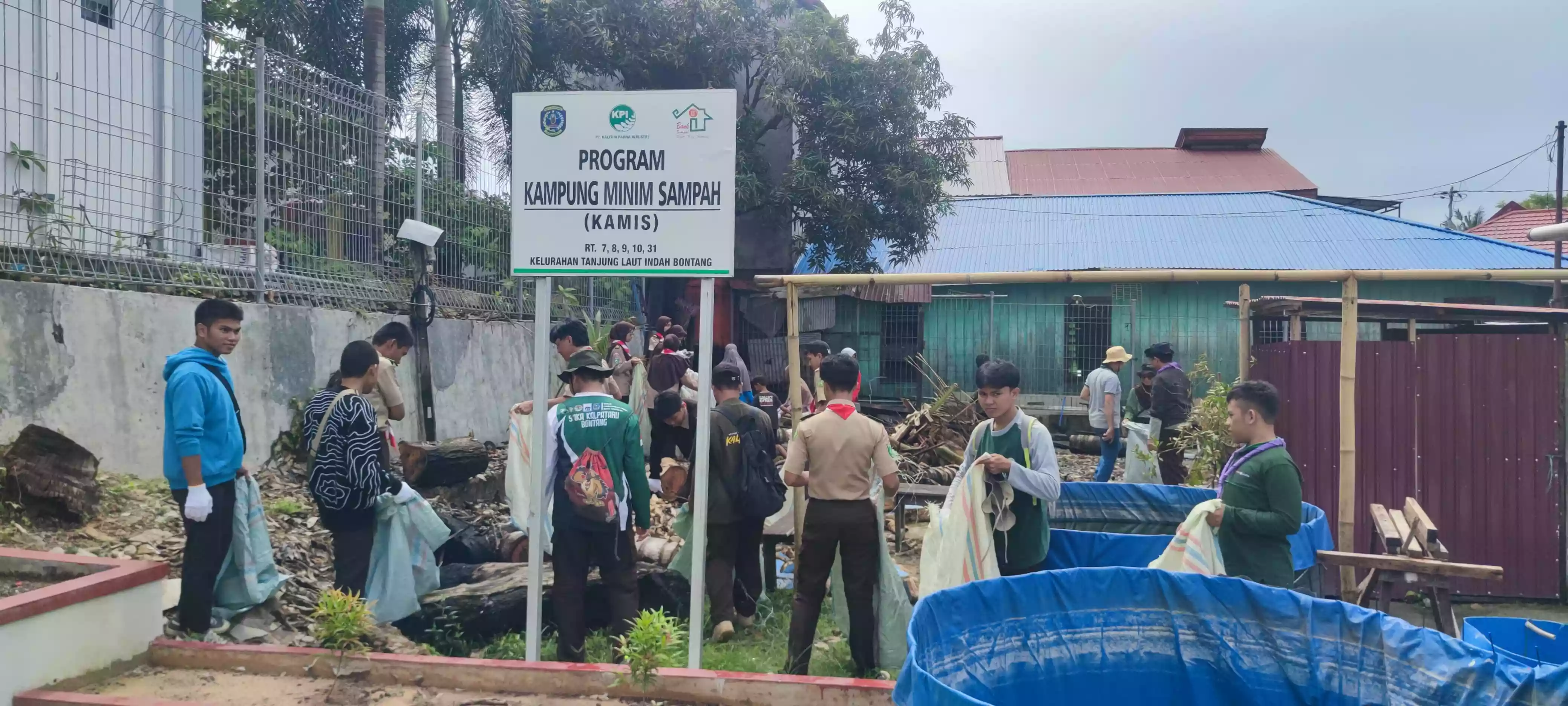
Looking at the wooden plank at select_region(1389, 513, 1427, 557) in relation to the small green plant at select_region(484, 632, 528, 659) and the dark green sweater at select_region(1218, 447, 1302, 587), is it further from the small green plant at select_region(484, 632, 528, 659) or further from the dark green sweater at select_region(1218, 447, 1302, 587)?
the small green plant at select_region(484, 632, 528, 659)

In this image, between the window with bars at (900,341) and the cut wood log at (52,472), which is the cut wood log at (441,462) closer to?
the cut wood log at (52,472)

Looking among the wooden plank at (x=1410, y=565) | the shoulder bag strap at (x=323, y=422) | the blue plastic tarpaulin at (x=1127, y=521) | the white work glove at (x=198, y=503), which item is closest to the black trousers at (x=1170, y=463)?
the blue plastic tarpaulin at (x=1127, y=521)

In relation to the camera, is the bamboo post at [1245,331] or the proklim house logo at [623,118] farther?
the bamboo post at [1245,331]

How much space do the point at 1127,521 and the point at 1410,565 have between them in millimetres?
1965

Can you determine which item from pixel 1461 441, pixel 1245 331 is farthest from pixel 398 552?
pixel 1461 441

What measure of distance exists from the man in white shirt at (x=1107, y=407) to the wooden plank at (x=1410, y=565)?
5063mm

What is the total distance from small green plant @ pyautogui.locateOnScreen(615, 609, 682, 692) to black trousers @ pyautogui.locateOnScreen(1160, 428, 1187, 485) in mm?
6055

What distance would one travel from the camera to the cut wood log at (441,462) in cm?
820

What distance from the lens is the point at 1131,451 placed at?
385 inches

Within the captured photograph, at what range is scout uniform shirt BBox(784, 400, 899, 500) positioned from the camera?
4773mm

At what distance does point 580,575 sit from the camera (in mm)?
5125

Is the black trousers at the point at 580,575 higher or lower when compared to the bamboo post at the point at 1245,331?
lower

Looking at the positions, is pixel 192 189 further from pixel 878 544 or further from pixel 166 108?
pixel 878 544

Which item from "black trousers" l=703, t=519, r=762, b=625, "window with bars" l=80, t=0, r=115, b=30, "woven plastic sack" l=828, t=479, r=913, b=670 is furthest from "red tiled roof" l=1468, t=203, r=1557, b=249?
"window with bars" l=80, t=0, r=115, b=30
